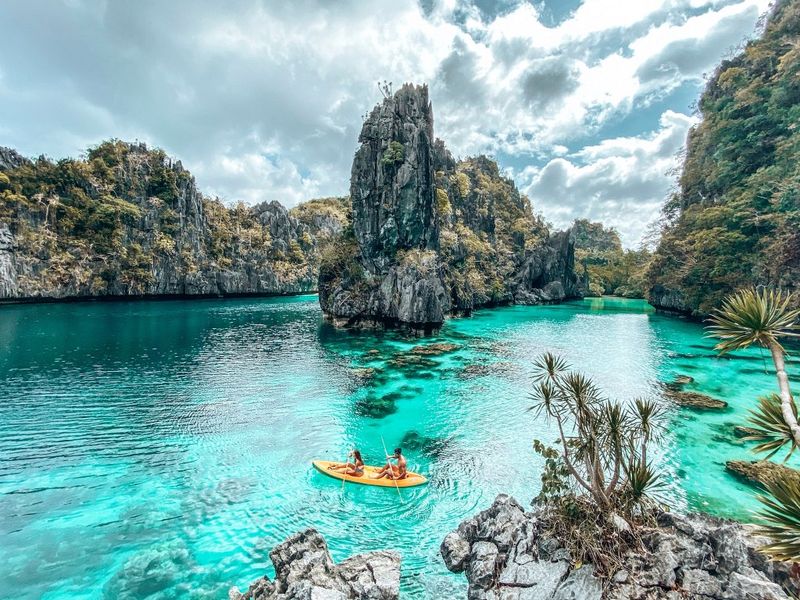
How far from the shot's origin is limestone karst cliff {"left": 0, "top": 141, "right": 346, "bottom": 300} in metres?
54.3

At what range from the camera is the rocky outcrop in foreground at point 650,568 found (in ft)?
19.5

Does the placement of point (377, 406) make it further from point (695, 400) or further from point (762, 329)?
point (695, 400)

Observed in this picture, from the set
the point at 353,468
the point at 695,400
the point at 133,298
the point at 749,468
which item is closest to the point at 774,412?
the point at 749,468

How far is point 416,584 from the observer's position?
27.6 ft

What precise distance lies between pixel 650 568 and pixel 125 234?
80099mm

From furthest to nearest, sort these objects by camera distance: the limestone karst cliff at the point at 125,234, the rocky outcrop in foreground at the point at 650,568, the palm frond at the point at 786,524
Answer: the limestone karst cliff at the point at 125,234 < the rocky outcrop in foreground at the point at 650,568 < the palm frond at the point at 786,524

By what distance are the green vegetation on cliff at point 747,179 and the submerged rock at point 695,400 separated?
1684 cm

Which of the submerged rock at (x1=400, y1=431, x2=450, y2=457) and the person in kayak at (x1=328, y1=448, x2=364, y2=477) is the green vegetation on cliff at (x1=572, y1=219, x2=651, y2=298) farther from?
the person in kayak at (x1=328, y1=448, x2=364, y2=477)

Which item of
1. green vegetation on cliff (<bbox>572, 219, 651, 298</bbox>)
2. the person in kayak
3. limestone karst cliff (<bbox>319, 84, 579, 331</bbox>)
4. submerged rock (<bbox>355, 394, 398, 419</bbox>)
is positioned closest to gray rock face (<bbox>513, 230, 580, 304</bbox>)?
green vegetation on cliff (<bbox>572, 219, 651, 298</bbox>)

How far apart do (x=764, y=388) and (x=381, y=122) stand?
140 feet

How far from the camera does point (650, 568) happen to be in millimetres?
6301

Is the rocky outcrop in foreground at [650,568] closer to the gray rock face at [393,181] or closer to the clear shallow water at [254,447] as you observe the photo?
the clear shallow water at [254,447]

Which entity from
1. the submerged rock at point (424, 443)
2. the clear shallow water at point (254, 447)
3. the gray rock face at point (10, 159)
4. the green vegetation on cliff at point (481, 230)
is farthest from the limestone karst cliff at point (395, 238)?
the gray rock face at point (10, 159)

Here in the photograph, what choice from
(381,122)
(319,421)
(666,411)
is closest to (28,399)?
(319,421)
